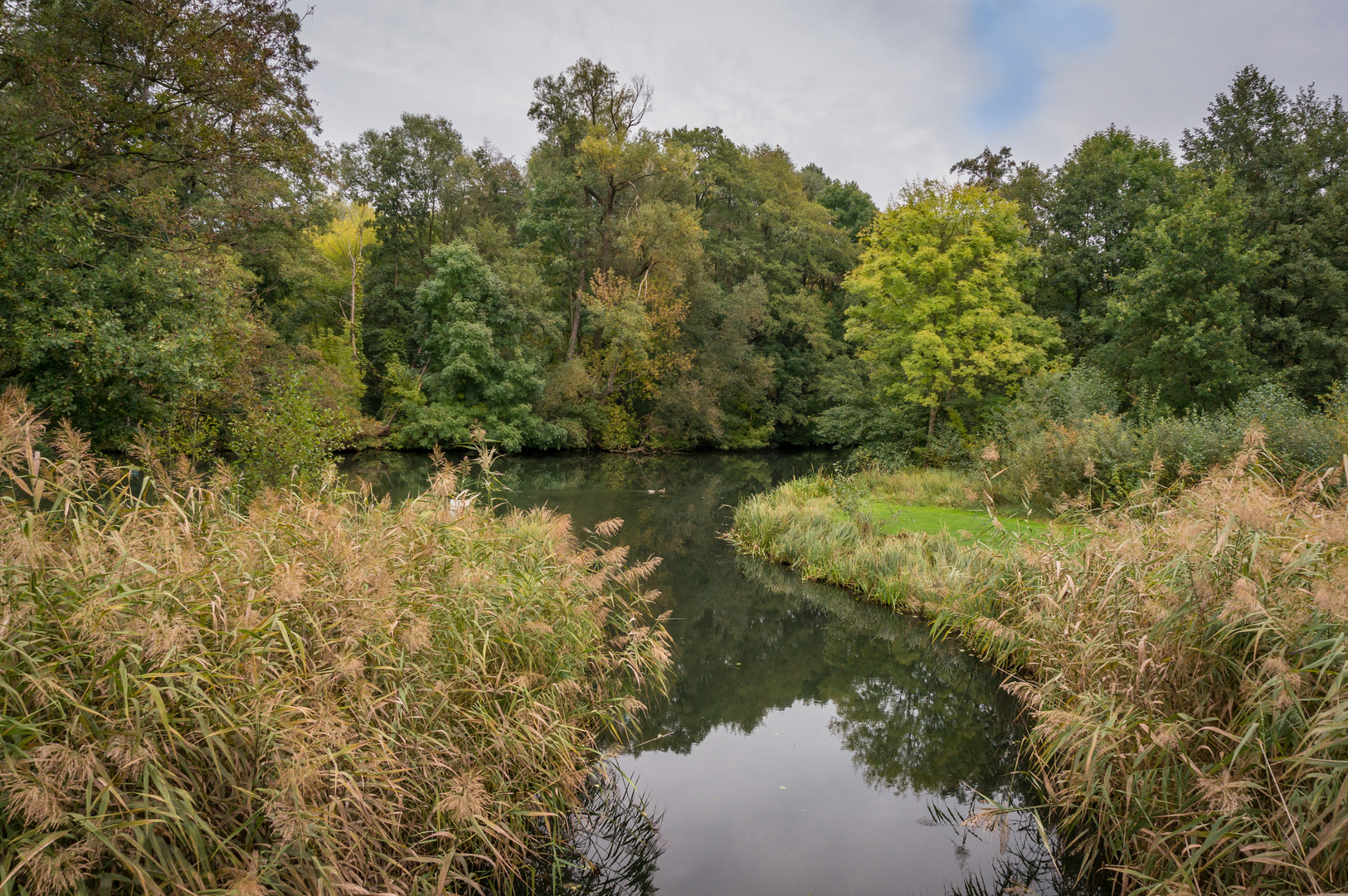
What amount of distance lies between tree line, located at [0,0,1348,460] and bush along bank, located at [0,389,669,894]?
659 centimetres

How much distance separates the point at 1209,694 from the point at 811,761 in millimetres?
3427

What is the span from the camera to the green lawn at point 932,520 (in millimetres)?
11844

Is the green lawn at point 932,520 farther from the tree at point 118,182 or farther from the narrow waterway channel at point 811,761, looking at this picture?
the tree at point 118,182

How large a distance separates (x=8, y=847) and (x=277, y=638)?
4.09 feet

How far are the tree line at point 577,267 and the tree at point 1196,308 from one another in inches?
A: 4.0

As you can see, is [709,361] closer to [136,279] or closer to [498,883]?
[136,279]

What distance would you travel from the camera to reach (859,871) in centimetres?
500

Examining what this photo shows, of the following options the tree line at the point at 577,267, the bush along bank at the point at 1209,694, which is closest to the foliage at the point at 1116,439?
the tree line at the point at 577,267

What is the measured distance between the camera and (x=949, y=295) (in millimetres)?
19344

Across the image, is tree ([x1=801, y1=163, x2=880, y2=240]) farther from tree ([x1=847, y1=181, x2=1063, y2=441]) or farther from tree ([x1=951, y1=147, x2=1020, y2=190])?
tree ([x1=847, y1=181, x2=1063, y2=441])

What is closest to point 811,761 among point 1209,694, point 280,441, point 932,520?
point 1209,694

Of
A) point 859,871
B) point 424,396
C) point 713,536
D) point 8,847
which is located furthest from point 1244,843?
point 424,396

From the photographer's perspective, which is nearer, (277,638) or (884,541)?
(277,638)

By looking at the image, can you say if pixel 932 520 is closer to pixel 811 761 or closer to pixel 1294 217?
pixel 811 761
